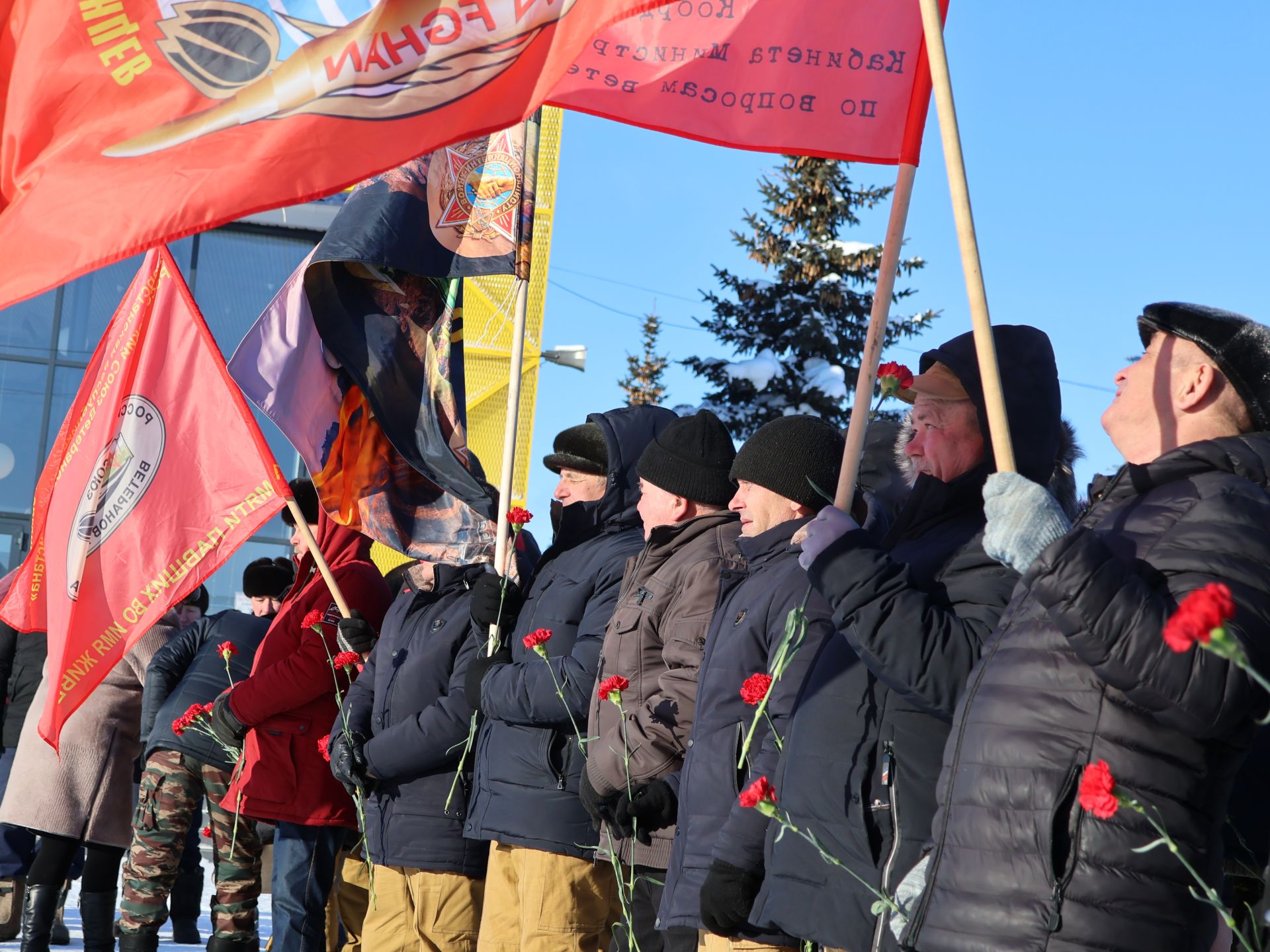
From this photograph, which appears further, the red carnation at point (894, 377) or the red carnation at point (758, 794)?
the red carnation at point (894, 377)

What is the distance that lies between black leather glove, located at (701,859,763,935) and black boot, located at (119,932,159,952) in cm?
447

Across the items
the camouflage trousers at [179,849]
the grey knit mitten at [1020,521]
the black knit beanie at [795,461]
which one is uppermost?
the black knit beanie at [795,461]

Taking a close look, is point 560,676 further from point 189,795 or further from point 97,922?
point 97,922

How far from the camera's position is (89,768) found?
25.3 ft

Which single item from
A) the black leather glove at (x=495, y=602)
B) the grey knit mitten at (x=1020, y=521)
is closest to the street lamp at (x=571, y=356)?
the black leather glove at (x=495, y=602)

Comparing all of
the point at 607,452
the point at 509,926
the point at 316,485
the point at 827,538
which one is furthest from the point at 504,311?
the point at 827,538

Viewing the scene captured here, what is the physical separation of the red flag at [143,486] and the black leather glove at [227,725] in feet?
2.14

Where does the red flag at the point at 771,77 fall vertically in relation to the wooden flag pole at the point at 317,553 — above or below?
above

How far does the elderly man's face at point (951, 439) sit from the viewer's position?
337 cm

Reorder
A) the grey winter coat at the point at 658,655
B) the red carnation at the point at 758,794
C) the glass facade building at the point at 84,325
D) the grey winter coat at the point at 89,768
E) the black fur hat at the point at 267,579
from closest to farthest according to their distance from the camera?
the red carnation at the point at 758,794 < the grey winter coat at the point at 658,655 < the grey winter coat at the point at 89,768 < the black fur hat at the point at 267,579 < the glass facade building at the point at 84,325

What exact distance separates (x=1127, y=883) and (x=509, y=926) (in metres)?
2.97

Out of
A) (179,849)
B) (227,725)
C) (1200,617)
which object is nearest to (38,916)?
(179,849)

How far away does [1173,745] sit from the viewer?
2338mm

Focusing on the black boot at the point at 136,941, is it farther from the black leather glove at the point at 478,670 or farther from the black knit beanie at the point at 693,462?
the black knit beanie at the point at 693,462
